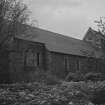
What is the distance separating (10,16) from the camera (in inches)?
675

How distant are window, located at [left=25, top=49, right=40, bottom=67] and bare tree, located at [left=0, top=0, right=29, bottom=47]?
18.9 feet

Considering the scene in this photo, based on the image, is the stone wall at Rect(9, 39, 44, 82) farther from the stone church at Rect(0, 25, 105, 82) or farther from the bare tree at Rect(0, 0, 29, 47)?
the bare tree at Rect(0, 0, 29, 47)

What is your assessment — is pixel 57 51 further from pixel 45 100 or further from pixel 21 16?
pixel 45 100

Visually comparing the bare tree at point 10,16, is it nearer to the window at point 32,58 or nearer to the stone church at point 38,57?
the stone church at point 38,57

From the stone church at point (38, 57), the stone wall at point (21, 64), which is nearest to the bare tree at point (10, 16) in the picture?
the stone church at point (38, 57)

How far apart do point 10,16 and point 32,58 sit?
7.67 metres

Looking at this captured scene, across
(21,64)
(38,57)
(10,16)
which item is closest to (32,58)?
(38,57)

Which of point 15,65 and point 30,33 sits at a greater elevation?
point 30,33

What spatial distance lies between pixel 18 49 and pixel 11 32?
7.12ft

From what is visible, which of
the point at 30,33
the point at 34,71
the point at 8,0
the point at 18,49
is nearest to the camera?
the point at 8,0

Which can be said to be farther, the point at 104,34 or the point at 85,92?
the point at 104,34

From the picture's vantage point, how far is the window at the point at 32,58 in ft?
75.4

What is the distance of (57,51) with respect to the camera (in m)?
26.0

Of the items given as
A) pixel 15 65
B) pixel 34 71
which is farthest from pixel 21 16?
pixel 34 71
